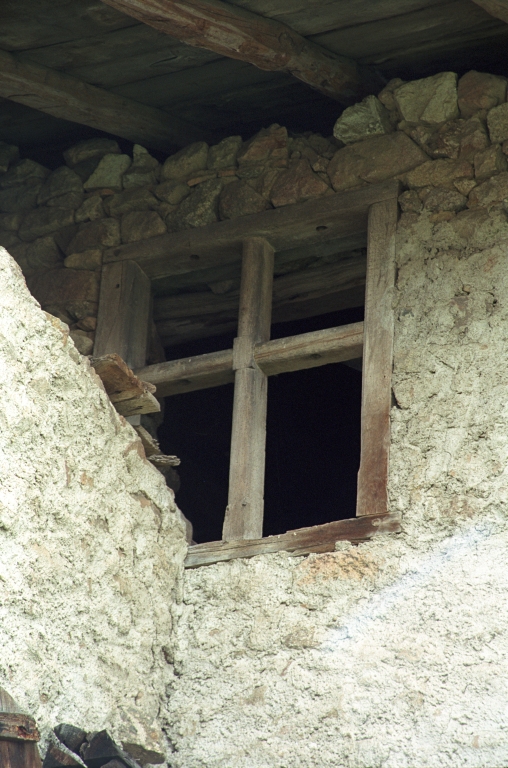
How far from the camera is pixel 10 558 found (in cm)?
353

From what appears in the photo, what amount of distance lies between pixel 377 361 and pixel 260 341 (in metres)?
0.59

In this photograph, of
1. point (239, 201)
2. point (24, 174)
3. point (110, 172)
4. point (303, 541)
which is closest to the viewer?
point (303, 541)

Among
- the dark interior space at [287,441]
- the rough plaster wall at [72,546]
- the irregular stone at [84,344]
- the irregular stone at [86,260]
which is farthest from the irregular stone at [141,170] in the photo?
the rough plaster wall at [72,546]

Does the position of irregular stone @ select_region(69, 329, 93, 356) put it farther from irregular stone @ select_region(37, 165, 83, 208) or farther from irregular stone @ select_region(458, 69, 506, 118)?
irregular stone @ select_region(458, 69, 506, 118)

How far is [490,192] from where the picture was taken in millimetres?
4832

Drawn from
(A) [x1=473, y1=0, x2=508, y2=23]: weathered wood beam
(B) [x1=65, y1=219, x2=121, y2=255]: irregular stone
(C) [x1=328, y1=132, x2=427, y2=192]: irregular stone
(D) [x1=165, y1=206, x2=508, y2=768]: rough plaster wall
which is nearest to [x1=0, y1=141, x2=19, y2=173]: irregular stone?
(B) [x1=65, y1=219, x2=121, y2=255]: irregular stone

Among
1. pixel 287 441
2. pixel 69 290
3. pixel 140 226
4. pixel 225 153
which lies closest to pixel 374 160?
pixel 225 153

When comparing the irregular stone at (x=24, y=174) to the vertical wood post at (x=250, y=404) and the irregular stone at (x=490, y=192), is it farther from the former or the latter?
the irregular stone at (x=490, y=192)

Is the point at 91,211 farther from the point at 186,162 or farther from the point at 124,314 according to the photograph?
the point at 124,314

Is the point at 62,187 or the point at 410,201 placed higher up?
the point at 62,187

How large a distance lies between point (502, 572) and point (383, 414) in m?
0.82

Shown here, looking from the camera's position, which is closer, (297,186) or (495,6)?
(495,6)

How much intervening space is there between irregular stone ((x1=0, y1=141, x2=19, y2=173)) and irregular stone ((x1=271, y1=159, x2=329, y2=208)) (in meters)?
1.51

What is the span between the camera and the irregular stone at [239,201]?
5.32 meters
